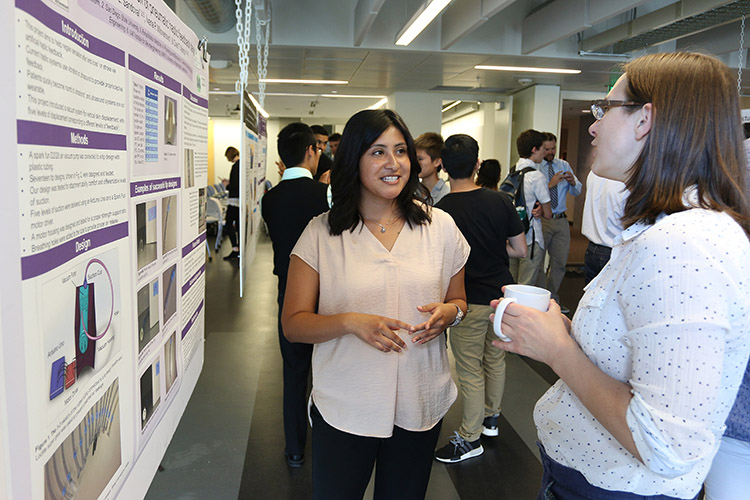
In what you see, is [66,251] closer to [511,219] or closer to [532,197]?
[511,219]

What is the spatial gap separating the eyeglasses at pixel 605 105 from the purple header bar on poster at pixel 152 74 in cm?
94

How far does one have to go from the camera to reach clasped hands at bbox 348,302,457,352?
1.46 meters

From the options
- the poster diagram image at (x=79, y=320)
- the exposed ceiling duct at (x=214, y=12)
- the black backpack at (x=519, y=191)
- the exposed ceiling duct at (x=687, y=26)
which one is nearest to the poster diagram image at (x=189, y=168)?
the poster diagram image at (x=79, y=320)

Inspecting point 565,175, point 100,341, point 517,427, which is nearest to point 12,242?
point 100,341

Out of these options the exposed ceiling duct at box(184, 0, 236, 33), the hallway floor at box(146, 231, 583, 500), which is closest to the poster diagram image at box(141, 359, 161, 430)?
the hallway floor at box(146, 231, 583, 500)

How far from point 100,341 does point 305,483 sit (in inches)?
83.1

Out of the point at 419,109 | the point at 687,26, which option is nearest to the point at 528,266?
the point at 687,26

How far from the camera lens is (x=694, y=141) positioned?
950mm

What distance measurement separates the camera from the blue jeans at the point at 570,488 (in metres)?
1.04

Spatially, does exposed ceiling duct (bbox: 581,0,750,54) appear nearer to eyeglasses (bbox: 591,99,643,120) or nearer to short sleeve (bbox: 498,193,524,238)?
short sleeve (bbox: 498,193,524,238)

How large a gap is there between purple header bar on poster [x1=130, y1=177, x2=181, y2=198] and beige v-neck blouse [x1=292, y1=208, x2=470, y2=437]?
0.42 metres

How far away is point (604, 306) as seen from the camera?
0.99m

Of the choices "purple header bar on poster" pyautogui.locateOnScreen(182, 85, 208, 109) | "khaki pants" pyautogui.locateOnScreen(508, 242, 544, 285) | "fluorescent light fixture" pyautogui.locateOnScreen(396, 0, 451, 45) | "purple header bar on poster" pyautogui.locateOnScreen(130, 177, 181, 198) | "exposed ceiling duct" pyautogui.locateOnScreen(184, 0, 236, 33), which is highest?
"fluorescent light fixture" pyautogui.locateOnScreen(396, 0, 451, 45)

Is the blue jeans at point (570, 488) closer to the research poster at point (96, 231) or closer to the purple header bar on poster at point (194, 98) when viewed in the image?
the research poster at point (96, 231)
